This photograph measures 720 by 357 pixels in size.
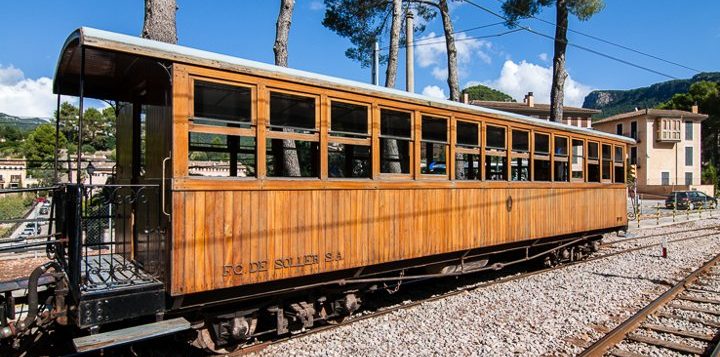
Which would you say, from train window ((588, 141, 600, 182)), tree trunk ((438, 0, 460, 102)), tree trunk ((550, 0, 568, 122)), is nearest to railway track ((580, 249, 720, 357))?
train window ((588, 141, 600, 182))

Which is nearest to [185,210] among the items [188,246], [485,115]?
[188,246]

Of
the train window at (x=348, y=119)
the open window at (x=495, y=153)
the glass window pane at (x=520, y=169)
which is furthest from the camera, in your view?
the glass window pane at (x=520, y=169)

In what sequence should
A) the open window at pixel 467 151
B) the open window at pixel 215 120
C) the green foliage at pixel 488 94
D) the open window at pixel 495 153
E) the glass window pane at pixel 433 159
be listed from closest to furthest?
the open window at pixel 215 120 < the glass window pane at pixel 433 159 < the open window at pixel 467 151 < the open window at pixel 495 153 < the green foliage at pixel 488 94

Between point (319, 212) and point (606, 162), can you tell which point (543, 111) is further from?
point (319, 212)

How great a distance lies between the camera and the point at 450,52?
16.1 metres

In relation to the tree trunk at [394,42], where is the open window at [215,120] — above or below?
below

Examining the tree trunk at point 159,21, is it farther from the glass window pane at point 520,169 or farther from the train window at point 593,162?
the train window at point 593,162

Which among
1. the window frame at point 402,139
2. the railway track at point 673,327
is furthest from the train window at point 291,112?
the railway track at point 673,327

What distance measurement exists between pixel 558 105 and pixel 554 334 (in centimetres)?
1362

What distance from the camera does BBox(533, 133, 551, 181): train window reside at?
9000 millimetres

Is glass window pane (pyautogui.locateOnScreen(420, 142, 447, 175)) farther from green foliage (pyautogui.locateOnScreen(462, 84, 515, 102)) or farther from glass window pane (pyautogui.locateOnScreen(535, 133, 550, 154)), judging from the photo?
green foliage (pyautogui.locateOnScreen(462, 84, 515, 102))

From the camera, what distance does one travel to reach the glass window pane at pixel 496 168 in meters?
8.12

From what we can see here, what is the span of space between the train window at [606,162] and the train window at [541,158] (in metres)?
2.63

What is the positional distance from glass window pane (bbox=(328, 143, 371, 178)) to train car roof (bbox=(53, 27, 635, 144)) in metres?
0.69
